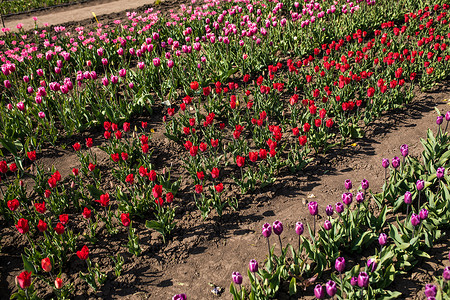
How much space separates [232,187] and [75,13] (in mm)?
9873

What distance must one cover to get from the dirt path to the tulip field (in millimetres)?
4478

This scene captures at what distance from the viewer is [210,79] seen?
636 cm

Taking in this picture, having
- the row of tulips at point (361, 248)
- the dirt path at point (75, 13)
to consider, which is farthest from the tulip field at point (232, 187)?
the dirt path at point (75, 13)

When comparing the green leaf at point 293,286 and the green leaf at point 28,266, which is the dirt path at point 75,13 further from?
the green leaf at point 293,286

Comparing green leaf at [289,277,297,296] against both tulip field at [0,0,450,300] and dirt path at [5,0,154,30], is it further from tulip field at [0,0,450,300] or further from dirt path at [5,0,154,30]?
dirt path at [5,0,154,30]

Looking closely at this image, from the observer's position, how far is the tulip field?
10.6 feet

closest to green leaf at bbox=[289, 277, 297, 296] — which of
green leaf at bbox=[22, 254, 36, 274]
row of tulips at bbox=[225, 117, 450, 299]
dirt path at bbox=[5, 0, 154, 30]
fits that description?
row of tulips at bbox=[225, 117, 450, 299]

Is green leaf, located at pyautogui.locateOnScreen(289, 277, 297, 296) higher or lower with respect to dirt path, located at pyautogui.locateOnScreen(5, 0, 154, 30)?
lower

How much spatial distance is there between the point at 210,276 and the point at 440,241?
79.7 inches

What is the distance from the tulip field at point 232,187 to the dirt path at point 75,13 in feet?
14.7

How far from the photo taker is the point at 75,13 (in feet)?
38.9

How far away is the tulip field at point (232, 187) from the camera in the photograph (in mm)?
3240

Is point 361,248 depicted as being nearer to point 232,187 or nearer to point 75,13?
point 232,187

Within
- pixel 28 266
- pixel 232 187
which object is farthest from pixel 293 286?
pixel 28 266
